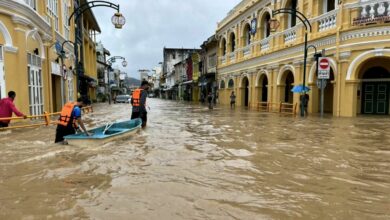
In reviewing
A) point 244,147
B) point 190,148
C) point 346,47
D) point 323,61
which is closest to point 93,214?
point 190,148

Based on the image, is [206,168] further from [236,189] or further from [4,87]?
[4,87]

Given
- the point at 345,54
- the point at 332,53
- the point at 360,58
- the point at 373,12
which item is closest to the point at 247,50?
the point at 332,53

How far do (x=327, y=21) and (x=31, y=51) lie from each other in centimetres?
1649

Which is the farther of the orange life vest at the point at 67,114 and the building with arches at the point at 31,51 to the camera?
the building with arches at the point at 31,51

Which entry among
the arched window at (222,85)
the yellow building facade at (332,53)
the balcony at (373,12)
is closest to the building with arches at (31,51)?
the yellow building facade at (332,53)

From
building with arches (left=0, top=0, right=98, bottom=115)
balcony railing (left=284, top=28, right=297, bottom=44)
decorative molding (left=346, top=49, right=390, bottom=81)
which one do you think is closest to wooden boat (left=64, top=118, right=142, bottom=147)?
building with arches (left=0, top=0, right=98, bottom=115)

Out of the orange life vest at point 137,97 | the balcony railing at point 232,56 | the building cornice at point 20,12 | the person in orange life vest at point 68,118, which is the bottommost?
the person in orange life vest at point 68,118

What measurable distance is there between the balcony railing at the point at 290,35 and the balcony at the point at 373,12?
5.29 metres

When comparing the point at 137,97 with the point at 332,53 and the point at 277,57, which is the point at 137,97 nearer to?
the point at 332,53

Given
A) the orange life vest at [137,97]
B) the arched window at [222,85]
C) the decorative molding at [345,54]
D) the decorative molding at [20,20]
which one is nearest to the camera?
the orange life vest at [137,97]

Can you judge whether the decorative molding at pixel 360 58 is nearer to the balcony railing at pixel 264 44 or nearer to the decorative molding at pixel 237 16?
the balcony railing at pixel 264 44

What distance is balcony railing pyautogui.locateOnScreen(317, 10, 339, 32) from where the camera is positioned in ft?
60.3

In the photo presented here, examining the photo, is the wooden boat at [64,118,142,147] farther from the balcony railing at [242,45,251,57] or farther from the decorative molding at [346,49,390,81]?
the balcony railing at [242,45,251,57]

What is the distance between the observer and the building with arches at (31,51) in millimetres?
13320
